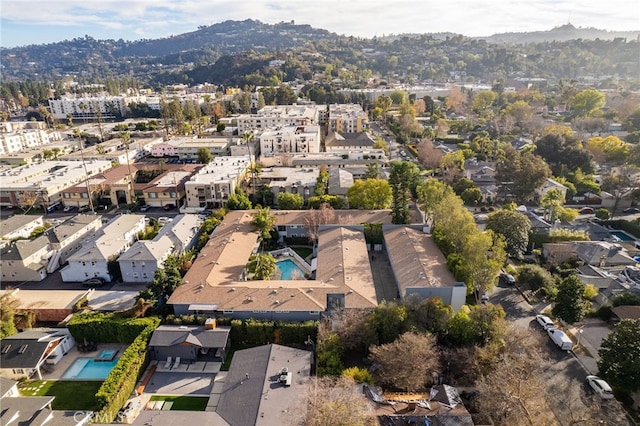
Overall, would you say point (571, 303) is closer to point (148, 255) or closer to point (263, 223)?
point (263, 223)

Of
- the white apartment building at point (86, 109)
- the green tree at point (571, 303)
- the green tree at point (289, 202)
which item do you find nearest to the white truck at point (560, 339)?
the green tree at point (571, 303)

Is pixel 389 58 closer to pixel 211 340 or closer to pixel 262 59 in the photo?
pixel 262 59

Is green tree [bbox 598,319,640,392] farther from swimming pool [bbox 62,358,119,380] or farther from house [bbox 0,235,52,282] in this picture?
house [bbox 0,235,52,282]

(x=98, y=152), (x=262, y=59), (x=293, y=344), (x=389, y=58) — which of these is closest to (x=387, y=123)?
(x=98, y=152)

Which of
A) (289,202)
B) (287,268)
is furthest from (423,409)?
(289,202)

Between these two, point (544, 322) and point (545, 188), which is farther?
point (545, 188)

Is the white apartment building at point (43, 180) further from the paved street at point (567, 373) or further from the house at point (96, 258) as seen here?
the paved street at point (567, 373)
